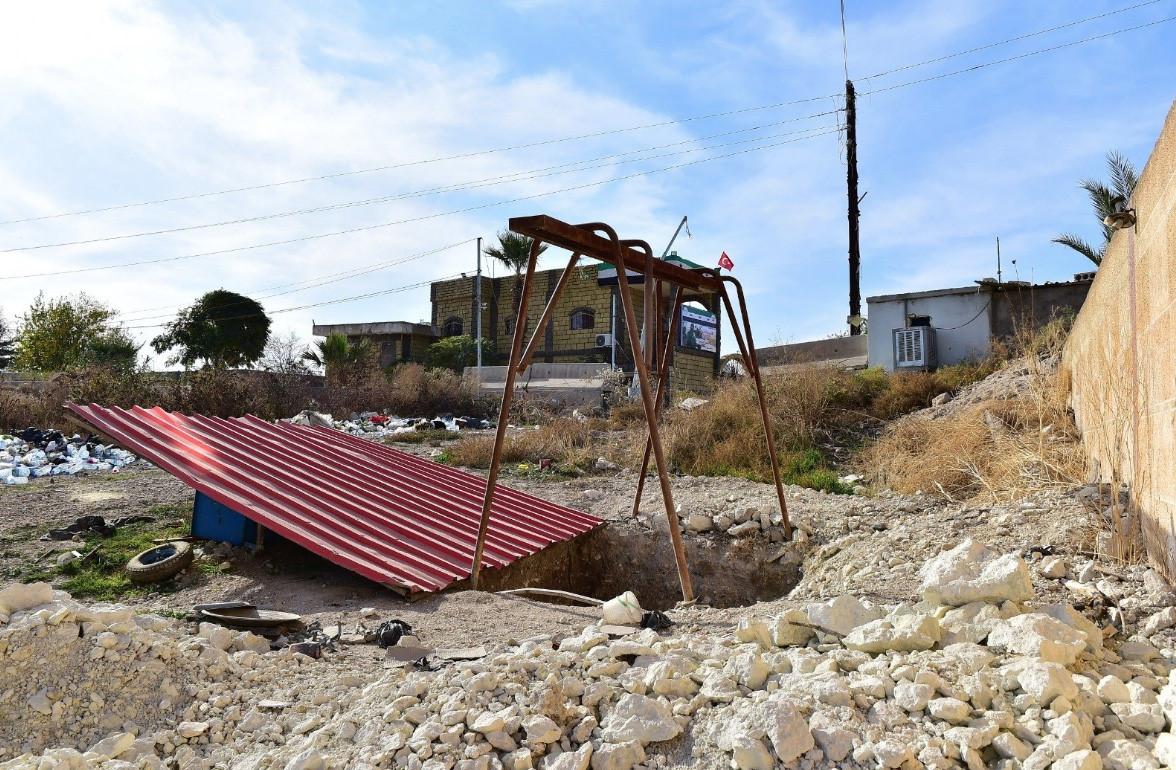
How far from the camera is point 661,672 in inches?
118

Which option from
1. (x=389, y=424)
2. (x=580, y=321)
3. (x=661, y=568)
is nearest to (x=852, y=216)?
(x=580, y=321)

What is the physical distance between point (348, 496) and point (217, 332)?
87.2 ft

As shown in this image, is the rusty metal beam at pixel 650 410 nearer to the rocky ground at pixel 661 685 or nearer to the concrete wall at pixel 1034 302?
the rocky ground at pixel 661 685

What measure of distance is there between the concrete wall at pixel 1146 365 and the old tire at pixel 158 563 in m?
6.07

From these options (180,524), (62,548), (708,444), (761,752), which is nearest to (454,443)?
(708,444)

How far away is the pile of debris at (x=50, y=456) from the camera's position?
33.8ft

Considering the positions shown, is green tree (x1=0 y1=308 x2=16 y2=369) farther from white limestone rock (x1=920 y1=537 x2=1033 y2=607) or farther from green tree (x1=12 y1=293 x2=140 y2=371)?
white limestone rock (x1=920 y1=537 x2=1033 y2=607)

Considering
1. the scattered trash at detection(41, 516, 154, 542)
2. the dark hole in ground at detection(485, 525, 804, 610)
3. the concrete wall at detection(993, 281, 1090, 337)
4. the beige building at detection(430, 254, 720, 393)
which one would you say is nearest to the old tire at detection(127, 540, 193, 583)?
the scattered trash at detection(41, 516, 154, 542)

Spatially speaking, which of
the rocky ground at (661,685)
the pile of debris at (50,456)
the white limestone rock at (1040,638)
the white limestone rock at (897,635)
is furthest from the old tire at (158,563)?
the pile of debris at (50,456)

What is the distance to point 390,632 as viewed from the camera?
4.17m

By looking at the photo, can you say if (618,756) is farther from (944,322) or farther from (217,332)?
(217,332)

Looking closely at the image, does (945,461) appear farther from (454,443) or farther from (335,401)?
(335,401)

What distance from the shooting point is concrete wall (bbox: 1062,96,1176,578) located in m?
3.89

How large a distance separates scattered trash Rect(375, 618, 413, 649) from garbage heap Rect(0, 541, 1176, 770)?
46 centimetres
